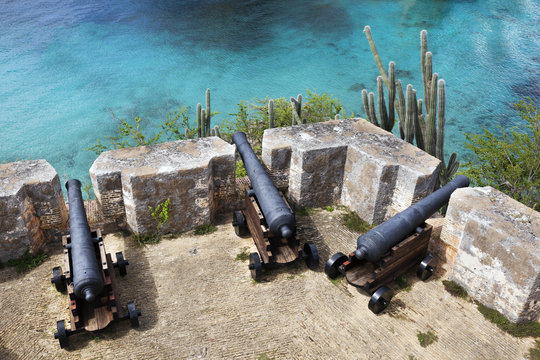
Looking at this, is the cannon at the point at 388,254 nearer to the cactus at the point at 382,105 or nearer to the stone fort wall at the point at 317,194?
the stone fort wall at the point at 317,194

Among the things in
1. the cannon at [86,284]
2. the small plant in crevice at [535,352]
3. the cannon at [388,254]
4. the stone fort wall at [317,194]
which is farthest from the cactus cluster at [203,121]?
the small plant in crevice at [535,352]

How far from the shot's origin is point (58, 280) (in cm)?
656

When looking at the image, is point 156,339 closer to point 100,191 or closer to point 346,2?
point 100,191

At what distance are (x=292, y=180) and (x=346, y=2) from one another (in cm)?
2318

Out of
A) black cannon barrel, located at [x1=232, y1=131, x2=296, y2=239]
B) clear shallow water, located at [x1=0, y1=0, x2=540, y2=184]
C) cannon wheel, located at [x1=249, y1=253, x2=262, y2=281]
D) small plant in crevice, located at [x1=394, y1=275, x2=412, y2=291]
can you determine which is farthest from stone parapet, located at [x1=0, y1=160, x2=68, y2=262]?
clear shallow water, located at [x1=0, y1=0, x2=540, y2=184]

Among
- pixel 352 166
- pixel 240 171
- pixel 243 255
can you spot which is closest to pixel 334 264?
pixel 243 255

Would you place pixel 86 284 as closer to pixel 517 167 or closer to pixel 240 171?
pixel 240 171

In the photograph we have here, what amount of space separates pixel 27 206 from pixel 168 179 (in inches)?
81.1

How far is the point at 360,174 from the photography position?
7.87 meters

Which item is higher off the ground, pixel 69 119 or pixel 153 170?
pixel 153 170

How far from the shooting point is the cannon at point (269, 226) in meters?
6.59

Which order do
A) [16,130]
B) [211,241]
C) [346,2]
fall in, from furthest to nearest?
[346,2], [16,130], [211,241]

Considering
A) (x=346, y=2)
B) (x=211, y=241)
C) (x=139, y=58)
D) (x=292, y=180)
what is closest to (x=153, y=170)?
(x=211, y=241)

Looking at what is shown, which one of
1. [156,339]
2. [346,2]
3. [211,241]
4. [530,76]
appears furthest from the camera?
[346,2]
